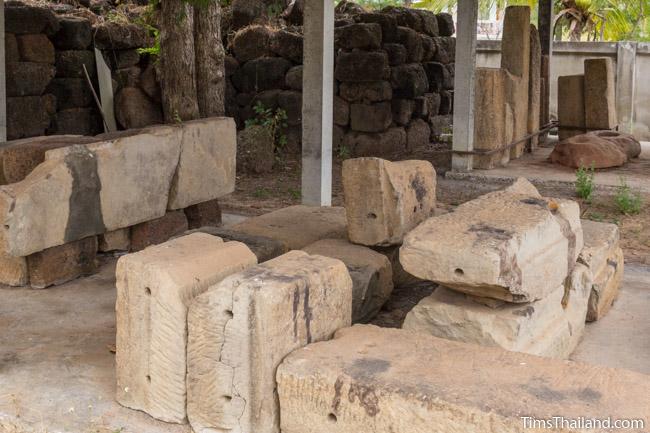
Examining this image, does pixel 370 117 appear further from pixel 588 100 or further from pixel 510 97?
pixel 588 100

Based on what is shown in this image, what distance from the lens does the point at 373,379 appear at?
342 cm

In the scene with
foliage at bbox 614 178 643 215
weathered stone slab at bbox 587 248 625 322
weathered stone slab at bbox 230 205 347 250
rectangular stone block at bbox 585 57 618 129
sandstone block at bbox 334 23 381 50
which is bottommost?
weathered stone slab at bbox 587 248 625 322

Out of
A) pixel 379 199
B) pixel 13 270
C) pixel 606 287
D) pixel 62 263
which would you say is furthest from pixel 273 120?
pixel 606 287

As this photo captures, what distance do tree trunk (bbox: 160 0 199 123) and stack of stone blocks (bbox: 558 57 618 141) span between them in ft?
19.1

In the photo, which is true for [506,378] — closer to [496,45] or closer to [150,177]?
[150,177]

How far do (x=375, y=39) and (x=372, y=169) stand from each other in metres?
7.34

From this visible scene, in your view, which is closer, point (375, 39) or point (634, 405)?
point (634, 405)

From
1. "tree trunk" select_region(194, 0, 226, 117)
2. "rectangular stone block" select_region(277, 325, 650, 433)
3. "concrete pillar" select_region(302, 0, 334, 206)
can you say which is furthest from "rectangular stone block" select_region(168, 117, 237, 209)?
"rectangular stone block" select_region(277, 325, 650, 433)

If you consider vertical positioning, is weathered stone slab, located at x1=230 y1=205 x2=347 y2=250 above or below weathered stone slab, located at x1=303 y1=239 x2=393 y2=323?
above

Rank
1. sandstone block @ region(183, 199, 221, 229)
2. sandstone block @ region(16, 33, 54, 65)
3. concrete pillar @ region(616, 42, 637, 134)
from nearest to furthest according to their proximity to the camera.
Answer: sandstone block @ region(183, 199, 221, 229) → sandstone block @ region(16, 33, 54, 65) → concrete pillar @ region(616, 42, 637, 134)

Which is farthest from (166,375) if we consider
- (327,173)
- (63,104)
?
(63,104)

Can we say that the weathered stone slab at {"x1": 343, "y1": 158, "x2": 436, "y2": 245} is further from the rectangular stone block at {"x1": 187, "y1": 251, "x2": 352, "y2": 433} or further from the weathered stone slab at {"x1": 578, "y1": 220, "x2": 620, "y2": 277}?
the rectangular stone block at {"x1": 187, "y1": 251, "x2": 352, "y2": 433}

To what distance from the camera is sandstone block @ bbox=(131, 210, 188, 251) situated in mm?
7004

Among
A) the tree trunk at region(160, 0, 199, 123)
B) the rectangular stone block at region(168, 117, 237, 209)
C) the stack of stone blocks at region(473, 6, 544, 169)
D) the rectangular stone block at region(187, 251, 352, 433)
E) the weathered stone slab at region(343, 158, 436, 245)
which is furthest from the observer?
the stack of stone blocks at region(473, 6, 544, 169)
